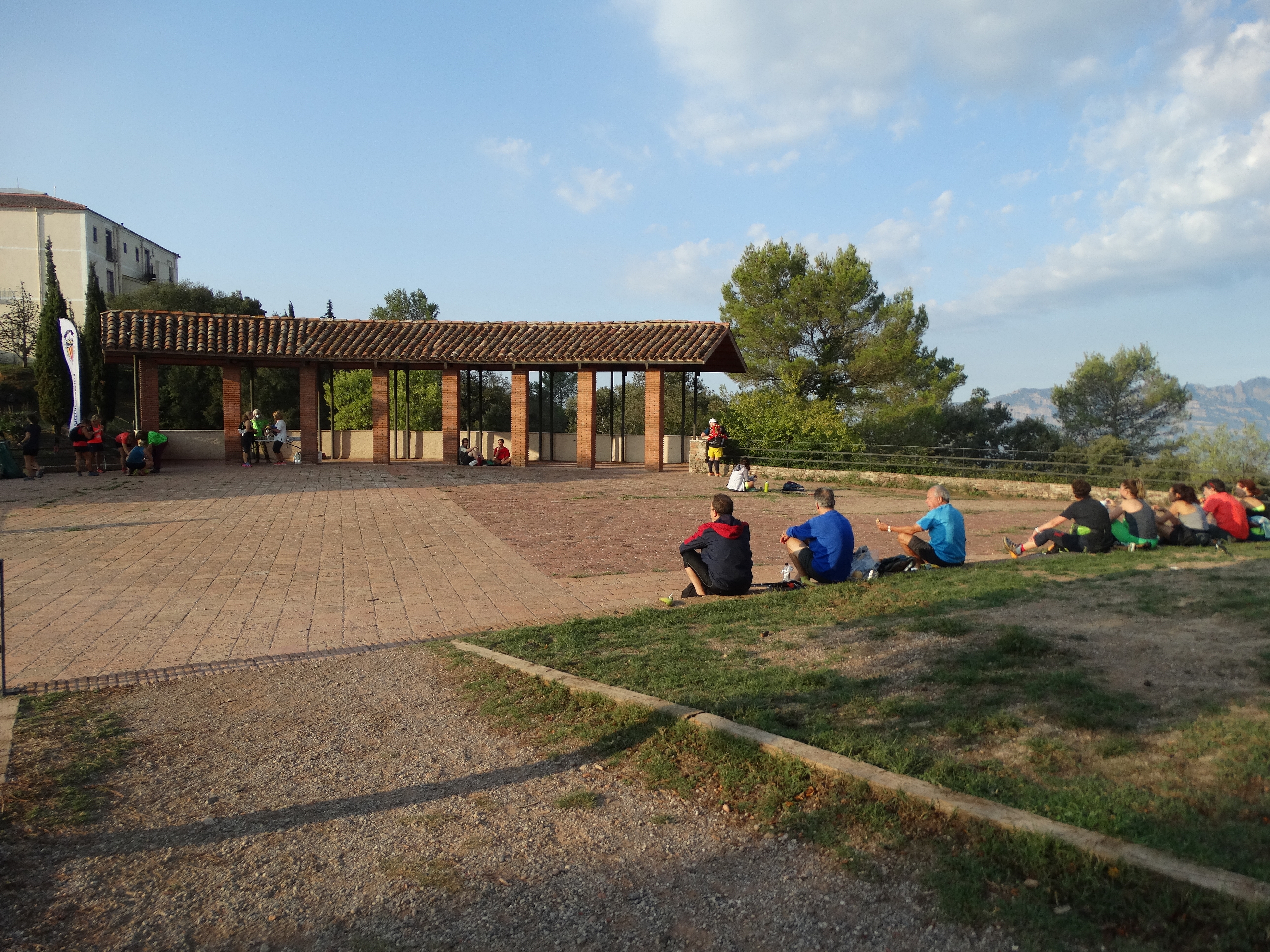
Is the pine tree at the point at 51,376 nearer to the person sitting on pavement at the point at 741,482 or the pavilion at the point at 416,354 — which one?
the pavilion at the point at 416,354

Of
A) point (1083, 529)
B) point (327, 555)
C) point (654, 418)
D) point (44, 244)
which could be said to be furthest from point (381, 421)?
point (44, 244)

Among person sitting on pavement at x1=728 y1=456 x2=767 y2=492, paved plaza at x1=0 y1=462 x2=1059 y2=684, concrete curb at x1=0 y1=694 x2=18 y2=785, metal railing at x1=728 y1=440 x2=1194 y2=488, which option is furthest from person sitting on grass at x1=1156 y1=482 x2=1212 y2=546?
concrete curb at x1=0 y1=694 x2=18 y2=785

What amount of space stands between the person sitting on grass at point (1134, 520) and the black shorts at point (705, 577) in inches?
203

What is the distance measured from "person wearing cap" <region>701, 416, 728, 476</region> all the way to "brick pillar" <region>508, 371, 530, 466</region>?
6.28 metres

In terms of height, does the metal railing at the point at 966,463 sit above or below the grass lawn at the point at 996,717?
above

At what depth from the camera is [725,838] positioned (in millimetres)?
3521

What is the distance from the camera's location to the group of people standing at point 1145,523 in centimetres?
1002

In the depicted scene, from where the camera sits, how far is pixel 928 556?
9.12 metres

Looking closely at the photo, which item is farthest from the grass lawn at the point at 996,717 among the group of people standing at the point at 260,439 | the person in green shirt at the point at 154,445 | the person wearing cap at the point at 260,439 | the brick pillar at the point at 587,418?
the person wearing cap at the point at 260,439

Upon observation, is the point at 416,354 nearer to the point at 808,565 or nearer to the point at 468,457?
the point at 468,457

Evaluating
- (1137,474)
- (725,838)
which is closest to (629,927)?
(725,838)

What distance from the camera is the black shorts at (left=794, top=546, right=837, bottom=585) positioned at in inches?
324

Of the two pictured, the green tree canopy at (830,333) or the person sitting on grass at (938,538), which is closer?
the person sitting on grass at (938,538)

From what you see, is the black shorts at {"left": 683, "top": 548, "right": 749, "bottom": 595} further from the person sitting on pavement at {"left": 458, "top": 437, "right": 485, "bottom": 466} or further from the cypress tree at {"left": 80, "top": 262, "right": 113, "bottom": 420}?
the cypress tree at {"left": 80, "top": 262, "right": 113, "bottom": 420}
